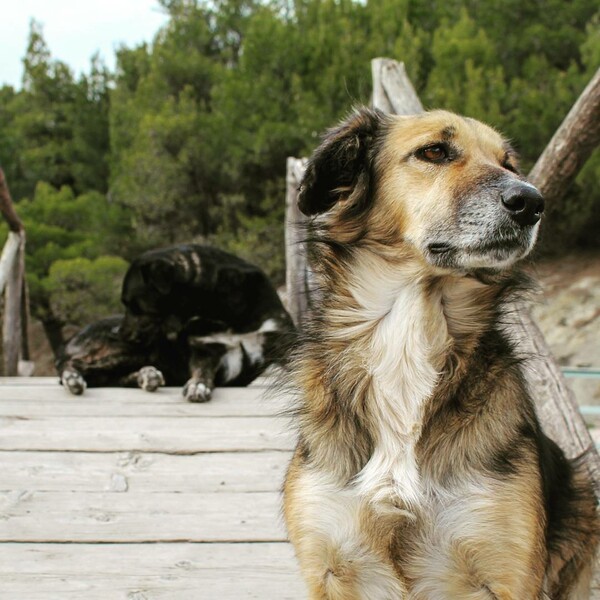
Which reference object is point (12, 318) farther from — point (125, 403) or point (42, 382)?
point (125, 403)

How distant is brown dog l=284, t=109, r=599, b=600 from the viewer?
1.84 meters

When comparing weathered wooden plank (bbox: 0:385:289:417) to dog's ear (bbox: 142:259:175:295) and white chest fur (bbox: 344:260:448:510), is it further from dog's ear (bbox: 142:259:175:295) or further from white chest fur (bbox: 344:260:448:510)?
white chest fur (bbox: 344:260:448:510)

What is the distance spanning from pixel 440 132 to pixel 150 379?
7.86 ft

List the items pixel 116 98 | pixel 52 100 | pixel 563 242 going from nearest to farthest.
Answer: pixel 563 242, pixel 116 98, pixel 52 100

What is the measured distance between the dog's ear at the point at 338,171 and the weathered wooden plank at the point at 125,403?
1.40m

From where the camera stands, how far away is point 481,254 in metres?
1.98

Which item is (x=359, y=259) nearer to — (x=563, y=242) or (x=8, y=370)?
(x=8, y=370)

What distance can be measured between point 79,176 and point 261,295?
1353cm

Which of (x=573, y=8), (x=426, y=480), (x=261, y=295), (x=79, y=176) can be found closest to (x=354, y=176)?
(x=426, y=480)

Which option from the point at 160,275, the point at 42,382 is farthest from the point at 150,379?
the point at 42,382

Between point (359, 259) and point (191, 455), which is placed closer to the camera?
point (359, 259)

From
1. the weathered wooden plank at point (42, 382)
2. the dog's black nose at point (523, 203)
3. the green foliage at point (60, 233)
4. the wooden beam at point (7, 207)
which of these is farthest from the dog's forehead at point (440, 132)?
the green foliage at point (60, 233)

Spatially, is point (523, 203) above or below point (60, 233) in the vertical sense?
above

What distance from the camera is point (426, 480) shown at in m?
1.89
